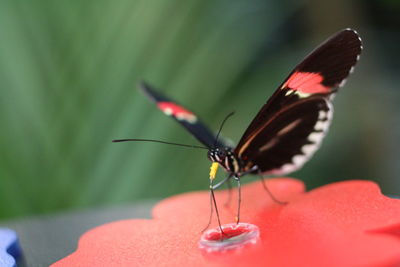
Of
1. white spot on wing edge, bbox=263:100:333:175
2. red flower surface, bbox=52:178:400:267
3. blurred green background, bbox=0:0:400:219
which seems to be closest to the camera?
red flower surface, bbox=52:178:400:267

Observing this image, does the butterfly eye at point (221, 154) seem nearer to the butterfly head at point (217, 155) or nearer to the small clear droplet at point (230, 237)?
the butterfly head at point (217, 155)

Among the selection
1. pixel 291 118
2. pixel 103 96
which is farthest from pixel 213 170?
pixel 103 96

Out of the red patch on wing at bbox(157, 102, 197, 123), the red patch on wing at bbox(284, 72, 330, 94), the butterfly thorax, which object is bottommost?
the butterfly thorax

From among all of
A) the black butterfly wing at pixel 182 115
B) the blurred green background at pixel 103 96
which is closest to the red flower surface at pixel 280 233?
the black butterfly wing at pixel 182 115

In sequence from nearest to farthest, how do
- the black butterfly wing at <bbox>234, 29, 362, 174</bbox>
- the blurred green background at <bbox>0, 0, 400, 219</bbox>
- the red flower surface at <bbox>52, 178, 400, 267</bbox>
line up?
the red flower surface at <bbox>52, 178, 400, 267</bbox> < the black butterfly wing at <bbox>234, 29, 362, 174</bbox> < the blurred green background at <bbox>0, 0, 400, 219</bbox>

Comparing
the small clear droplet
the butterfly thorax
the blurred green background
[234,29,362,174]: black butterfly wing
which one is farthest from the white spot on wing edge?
the blurred green background

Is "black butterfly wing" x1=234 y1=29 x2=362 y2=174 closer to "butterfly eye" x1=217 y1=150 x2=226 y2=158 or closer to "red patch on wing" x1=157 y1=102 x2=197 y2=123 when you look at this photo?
"butterfly eye" x1=217 y1=150 x2=226 y2=158

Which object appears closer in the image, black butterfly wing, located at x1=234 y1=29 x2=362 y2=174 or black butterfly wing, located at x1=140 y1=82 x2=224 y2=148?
black butterfly wing, located at x1=234 y1=29 x2=362 y2=174

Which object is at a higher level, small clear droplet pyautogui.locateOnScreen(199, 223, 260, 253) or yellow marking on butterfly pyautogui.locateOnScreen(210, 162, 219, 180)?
yellow marking on butterfly pyautogui.locateOnScreen(210, 162, 219, 180)

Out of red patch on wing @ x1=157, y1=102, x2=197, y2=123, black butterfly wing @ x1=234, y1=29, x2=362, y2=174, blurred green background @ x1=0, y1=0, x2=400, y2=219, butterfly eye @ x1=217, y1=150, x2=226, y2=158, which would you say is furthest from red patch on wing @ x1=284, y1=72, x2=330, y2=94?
blurred green background @ x1=0, y1=0, x2=400, y2=219
